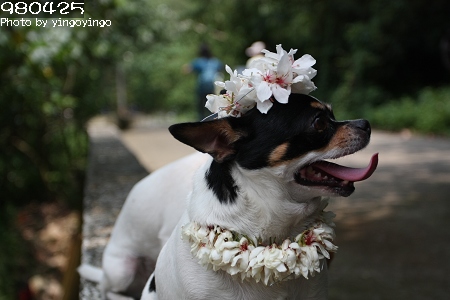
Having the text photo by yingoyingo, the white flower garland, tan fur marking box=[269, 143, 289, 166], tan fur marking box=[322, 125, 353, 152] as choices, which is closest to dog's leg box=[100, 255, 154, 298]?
the white flower garland

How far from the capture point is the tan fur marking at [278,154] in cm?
237

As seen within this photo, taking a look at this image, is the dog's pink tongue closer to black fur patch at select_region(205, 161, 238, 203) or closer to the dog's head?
the dog's head

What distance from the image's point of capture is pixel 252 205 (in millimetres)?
2398

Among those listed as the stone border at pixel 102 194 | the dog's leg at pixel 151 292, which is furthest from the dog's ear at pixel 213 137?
the stone border at pixel 102 194

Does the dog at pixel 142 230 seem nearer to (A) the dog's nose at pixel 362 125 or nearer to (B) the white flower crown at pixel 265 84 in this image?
(B) the white flower crown at pixel 265 84

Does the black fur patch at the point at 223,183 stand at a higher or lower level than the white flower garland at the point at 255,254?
higher

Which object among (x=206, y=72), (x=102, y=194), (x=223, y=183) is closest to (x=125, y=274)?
(x=223, y=183)

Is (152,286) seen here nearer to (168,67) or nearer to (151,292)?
(151,292)

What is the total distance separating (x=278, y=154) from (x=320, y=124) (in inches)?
8.0

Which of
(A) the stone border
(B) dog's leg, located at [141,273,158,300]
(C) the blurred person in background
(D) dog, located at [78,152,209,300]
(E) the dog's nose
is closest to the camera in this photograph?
(E) the dog's nose

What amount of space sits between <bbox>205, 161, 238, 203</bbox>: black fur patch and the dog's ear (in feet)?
0.17

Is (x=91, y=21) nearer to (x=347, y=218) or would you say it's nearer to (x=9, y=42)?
(x=9, y=42)

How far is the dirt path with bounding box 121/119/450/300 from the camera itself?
16.0 feet

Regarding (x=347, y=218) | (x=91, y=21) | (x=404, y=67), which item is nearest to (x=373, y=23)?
(x=404, y=67)
